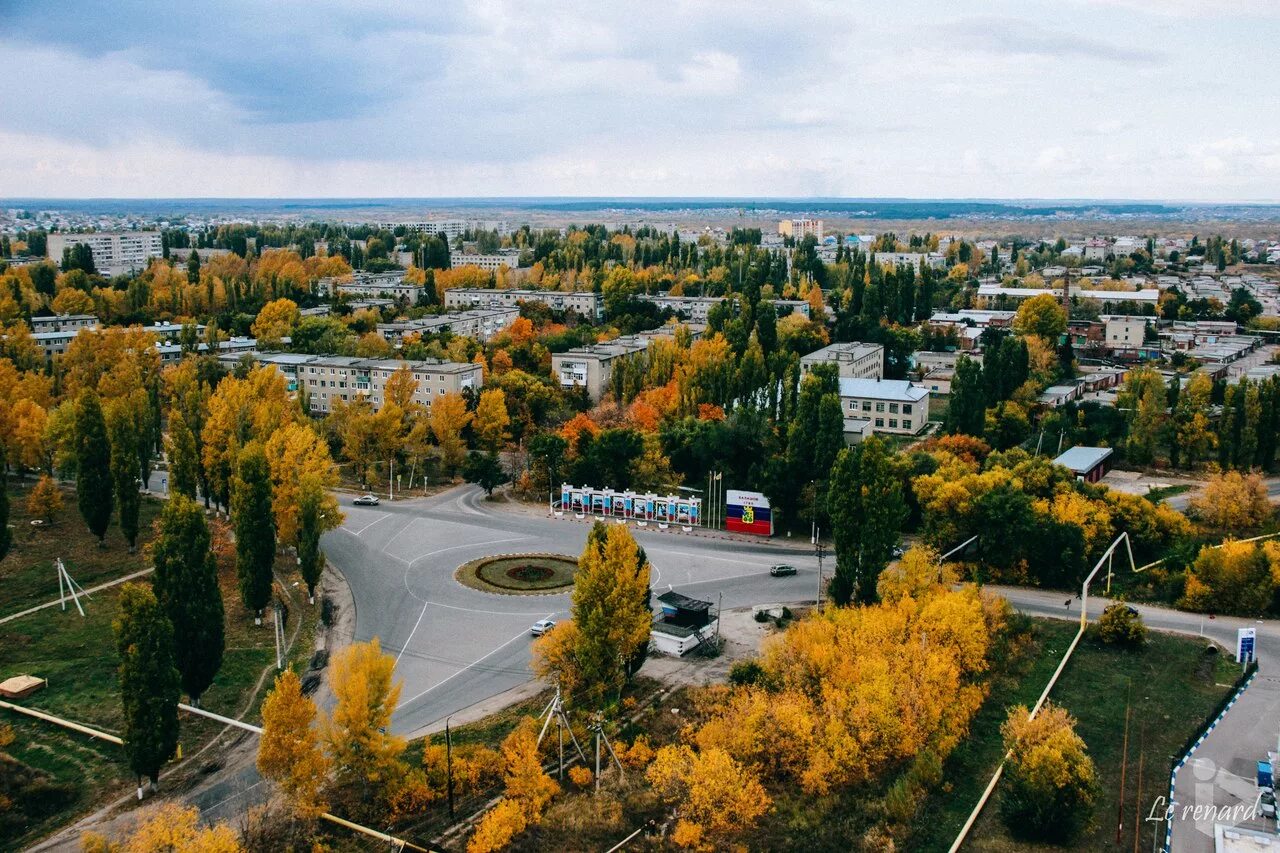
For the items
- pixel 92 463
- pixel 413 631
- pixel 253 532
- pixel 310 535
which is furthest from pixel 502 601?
pixel 92 463

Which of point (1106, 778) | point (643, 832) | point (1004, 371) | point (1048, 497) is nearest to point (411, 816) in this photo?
point (643, 832)

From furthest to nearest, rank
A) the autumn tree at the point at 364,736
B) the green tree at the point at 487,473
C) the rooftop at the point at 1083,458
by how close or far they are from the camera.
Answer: the green tree at the point at 487,473 < the rooftop at the point at 1083,458 < the autumn tree at the point at 364,736

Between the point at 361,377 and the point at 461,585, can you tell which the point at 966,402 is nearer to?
the point at 461,585

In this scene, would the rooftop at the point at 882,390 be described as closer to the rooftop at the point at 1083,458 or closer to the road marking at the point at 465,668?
the rooftop at the point at 1083,458

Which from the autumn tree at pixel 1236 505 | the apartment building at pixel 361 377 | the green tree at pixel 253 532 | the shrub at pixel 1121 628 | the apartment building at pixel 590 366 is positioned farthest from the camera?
the apartment building at pixel 590 366

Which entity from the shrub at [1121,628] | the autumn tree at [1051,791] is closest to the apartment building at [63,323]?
the shrub at [1121,628]

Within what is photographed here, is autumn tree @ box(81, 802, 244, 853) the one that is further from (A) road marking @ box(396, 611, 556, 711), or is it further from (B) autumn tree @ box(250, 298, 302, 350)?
(B) autumn tree @ box(250, 298, 302, 350)
